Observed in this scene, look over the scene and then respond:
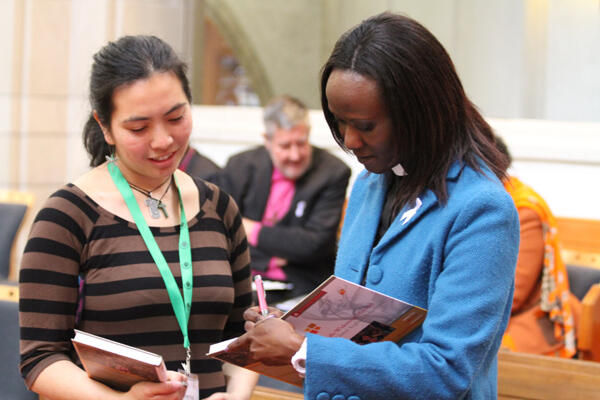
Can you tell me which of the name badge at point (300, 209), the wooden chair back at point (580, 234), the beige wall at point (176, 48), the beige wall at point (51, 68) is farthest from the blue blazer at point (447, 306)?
the beige wall at point (51, 68)

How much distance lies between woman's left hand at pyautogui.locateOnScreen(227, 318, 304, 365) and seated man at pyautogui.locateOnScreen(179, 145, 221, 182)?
321cm

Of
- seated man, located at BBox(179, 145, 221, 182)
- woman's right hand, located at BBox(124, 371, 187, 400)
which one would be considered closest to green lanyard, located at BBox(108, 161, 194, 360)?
woman's right hand, located at BBox(124, 371, 187, 400)

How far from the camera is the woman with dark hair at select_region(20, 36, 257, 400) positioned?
183 cm

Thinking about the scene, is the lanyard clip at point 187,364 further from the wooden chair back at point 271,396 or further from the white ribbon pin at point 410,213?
the white ribbon pin at point 410,213

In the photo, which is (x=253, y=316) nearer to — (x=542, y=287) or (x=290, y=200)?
(x=542, y=287)

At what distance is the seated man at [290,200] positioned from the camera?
459 centimetres

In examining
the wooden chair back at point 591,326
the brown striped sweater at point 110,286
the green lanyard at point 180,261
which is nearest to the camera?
the brown striped sweater at point 110,286

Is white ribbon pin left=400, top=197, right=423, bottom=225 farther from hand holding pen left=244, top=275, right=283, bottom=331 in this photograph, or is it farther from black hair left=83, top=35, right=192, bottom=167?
black hair left=83, top=35, right=192, bottom=167

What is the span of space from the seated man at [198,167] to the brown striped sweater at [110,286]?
261 cm

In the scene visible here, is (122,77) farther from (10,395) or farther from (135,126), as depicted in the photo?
(10,395)

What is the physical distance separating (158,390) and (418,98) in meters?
0.85

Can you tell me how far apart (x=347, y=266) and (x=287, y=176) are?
3.04m

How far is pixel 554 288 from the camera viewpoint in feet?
11.7

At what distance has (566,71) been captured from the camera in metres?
6.12
